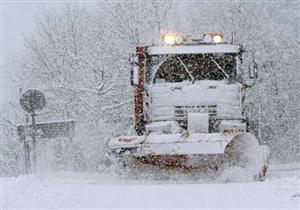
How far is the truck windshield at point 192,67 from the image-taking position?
37.8 feet

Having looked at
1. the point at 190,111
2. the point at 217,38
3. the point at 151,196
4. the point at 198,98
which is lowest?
the point at 151,196

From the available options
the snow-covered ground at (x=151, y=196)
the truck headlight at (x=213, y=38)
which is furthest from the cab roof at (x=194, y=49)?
the snow-covered ground at (x=151, y=196)

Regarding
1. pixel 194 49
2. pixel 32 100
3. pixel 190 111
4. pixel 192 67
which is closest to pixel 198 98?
pixel 190 111

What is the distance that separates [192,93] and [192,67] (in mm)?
646

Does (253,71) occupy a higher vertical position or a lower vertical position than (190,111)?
higher

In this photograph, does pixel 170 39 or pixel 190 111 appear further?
pixel 170 39

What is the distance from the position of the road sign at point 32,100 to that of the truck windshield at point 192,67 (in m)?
1.95

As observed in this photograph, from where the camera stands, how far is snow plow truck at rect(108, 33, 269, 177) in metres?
9.75

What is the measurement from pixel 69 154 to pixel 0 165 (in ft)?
28.1

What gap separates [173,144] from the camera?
29.9ft

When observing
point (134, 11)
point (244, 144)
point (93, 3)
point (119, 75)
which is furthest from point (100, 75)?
point (244, 144)

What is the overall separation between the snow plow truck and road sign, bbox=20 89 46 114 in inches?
64.0

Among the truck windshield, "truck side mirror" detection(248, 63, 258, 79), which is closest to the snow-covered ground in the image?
the truck windshield

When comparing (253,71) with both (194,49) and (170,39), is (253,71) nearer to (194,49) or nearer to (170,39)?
(194,49)
